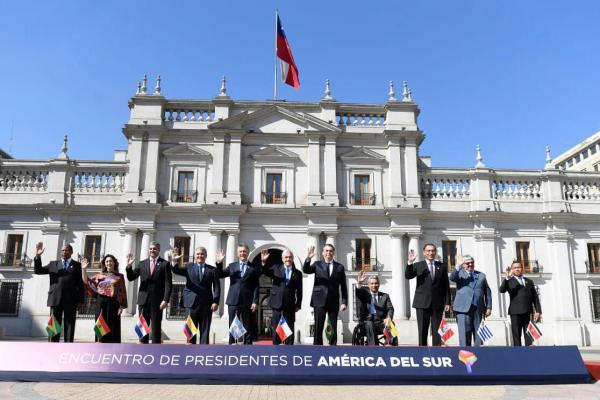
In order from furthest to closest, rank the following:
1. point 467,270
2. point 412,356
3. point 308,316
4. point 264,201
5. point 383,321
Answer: point 264,201 → point 308,316 → point 383,321 → point 467,270 → point 412,356

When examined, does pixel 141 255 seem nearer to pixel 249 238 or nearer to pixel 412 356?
pixel 249 238

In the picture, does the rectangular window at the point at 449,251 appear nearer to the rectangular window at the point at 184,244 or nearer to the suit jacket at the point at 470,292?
the rectangular window at the point at 184,244

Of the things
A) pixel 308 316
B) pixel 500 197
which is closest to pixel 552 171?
pixel 500 197

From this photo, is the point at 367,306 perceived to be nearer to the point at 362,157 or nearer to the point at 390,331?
the point at 390,331

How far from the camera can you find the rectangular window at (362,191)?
26609 millimetres

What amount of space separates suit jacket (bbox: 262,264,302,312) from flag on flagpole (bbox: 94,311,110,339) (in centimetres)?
337

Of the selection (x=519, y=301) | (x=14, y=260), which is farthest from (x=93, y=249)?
(x=519, y=301)

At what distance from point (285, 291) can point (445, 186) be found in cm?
→ 1864

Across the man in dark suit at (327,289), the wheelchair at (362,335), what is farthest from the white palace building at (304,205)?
the man in dark suit at (327,289)

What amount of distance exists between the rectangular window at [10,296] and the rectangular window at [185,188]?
846 cm

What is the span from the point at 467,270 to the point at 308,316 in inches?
570

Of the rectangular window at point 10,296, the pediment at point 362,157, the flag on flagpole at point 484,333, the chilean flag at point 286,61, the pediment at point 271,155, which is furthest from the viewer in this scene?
the chilean flag at point 286,61

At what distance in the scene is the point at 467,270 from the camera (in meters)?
10.9

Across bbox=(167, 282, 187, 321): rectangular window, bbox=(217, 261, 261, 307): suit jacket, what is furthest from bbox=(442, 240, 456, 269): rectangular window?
bbox=(217, 261, 261, 307): suit jacket
